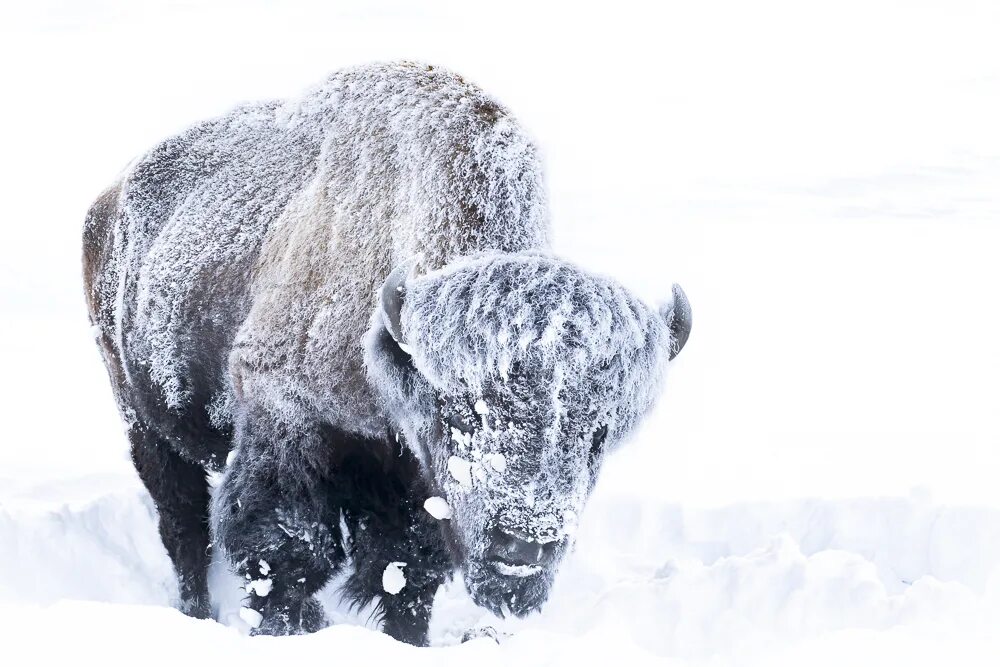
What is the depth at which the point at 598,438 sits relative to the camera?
2018 millimetres

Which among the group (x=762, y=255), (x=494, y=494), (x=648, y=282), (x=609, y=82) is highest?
(x=648, y=282)

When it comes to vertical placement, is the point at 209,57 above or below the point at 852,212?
above

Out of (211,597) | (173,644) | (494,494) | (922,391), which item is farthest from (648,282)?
(922,391)

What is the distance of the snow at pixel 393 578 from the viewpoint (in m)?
3.00

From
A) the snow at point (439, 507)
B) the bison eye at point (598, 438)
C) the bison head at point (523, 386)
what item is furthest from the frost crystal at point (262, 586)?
the bison eye at point (598, 438)

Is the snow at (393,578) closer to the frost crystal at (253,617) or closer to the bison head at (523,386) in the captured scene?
the frost crystal at (253,617)

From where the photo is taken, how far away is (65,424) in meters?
5.52

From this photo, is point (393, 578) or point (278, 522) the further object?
point (393, 578)

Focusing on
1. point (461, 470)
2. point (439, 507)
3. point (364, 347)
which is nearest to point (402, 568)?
point (439, 507)

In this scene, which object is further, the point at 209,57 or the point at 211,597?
the point at 209,57

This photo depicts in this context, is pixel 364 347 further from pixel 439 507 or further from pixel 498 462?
pixel 498 462

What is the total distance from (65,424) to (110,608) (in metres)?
4.14

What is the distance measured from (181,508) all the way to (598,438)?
7.67 feet

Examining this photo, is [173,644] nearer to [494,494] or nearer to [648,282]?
[494,494]
